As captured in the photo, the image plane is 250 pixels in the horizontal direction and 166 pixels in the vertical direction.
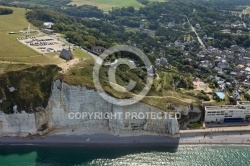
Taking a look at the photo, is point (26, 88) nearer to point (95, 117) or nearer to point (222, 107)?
point (95, 117)

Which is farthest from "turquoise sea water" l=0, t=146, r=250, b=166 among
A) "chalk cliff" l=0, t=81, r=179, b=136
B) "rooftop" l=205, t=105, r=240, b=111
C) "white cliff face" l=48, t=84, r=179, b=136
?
"rooftop" l=205, t=105, r=240, b=111

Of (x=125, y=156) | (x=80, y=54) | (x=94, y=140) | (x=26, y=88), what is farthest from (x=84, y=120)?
(x=80, y=54)

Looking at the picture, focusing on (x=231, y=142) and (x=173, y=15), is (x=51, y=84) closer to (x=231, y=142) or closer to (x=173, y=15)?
(x=231, y=142)

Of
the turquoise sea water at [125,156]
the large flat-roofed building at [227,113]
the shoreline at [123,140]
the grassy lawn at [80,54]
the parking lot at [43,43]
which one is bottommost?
the turquoise sea water at [125,156]

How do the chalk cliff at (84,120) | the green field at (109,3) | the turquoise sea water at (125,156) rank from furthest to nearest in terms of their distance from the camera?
the green field at (109,3) < the chalk cliff at (84,120) < the turquoise sea water at (125,156)

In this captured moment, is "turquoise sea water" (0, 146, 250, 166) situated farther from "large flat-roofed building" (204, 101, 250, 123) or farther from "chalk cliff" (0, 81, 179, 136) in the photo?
"large flat-roofed building" (204, 101, 250, 123)

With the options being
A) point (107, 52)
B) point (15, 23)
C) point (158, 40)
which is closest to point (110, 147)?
point (107, 52)

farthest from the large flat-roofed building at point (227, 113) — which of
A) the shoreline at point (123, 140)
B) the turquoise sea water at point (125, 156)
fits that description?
the turquoise sea water at point (125, 156)

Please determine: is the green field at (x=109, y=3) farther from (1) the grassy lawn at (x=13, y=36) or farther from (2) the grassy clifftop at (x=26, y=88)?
A: (2) the grassy clifftop at (x=26, y=88)

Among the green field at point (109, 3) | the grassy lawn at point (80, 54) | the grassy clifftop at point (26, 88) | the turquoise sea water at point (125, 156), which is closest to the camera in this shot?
the turquoise sea water at point (125, 156)
